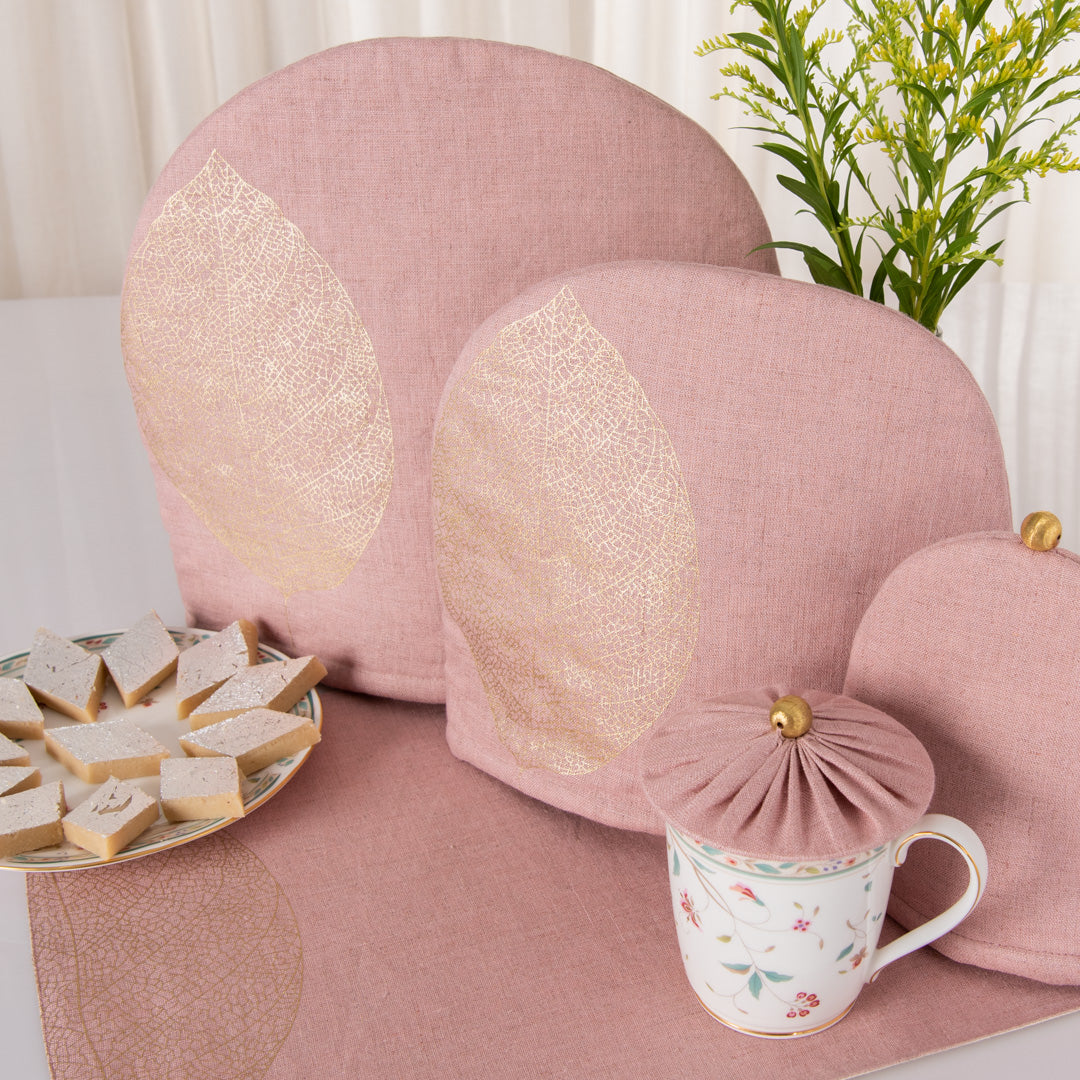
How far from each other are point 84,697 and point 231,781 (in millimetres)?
156

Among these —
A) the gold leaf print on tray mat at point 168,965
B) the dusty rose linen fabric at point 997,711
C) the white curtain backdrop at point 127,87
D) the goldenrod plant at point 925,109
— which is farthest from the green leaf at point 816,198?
the white curtain backdrop at point 127,87

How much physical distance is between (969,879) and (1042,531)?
0.52ft

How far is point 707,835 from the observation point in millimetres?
420

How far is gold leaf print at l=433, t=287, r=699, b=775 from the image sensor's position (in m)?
0.55

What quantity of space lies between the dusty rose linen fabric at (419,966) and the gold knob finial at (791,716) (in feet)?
0.50

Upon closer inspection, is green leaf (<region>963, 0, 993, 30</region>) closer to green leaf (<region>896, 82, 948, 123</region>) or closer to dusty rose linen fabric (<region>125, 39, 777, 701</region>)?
green leaf (<region>896, 82, 948, 123</region>)

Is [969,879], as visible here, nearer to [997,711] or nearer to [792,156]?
[997,711]

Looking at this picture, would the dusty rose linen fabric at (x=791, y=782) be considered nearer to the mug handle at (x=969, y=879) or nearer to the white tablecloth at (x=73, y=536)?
the mug handle at (x=969, y=879)

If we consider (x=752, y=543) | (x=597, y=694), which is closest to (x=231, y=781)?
(x=597, y=694)

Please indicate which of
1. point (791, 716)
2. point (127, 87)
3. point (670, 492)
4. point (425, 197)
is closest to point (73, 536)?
point (425, 197)

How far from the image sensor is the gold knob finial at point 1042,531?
17.6 inches

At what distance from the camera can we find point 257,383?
691mm

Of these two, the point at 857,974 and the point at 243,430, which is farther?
the point at 243,430

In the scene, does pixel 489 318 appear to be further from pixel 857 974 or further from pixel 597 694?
pixel 857 974
